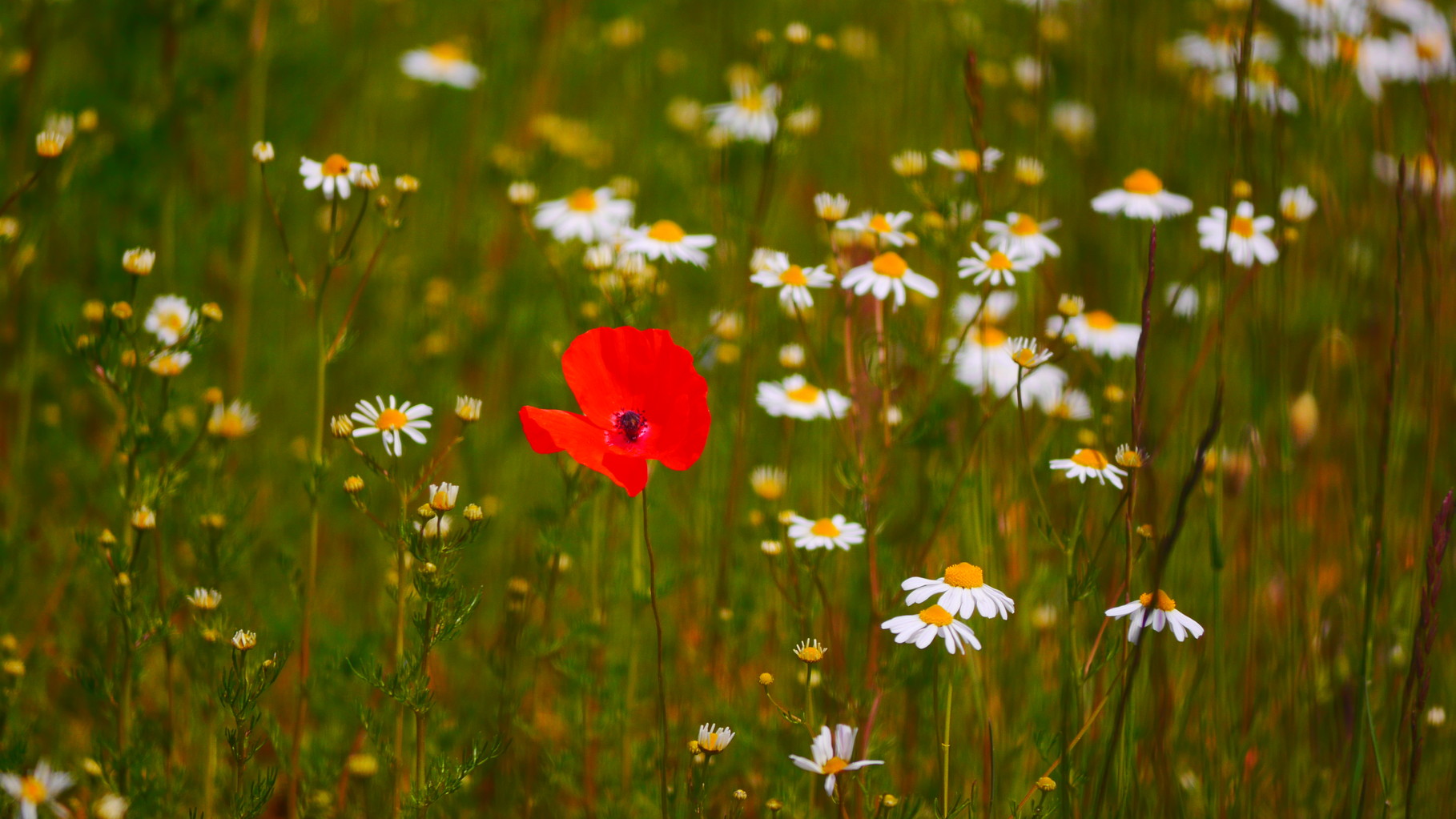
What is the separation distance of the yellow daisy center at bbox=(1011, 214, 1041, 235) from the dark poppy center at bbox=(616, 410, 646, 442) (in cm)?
94

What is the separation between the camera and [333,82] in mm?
3215

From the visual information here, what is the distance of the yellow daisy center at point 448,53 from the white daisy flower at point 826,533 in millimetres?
2641

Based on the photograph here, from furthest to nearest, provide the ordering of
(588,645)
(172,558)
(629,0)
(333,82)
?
1. (629,0)
2. (333,82)
3. (172,558)
4. (588,645)

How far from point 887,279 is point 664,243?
0.44 m

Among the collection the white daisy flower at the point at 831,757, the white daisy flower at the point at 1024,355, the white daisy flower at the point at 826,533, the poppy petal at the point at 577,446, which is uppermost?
the white daisy flower at the point at 1024,355

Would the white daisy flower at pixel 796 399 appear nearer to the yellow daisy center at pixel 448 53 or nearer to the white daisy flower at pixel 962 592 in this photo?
the white daisy flower at pixel 962 592

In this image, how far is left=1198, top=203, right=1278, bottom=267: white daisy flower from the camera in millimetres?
2012

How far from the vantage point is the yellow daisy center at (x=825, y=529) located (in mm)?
1690

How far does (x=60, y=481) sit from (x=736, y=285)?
5.59 ft

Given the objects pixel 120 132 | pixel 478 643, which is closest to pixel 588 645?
pixel 478 643

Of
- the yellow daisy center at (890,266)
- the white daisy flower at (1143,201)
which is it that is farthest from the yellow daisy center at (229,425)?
the white daisy flower at (1143,201)

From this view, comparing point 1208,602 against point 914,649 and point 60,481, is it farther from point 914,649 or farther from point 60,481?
point 60,481

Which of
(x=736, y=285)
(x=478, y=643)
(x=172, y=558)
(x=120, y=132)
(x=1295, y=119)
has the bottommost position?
(x=478, y=643)

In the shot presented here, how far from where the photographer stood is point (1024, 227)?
204cm
